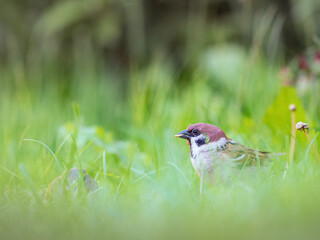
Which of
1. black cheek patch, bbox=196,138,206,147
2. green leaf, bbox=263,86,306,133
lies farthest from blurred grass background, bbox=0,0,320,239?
black cheek patch, bbox=196,138,206,147

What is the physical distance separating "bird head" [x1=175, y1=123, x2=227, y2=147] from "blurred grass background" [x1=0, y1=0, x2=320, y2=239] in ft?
0.37

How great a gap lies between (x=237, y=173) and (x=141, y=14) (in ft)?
9.95

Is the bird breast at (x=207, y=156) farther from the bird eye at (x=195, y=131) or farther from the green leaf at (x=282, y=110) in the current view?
the green leaf at (x=282, y=110)

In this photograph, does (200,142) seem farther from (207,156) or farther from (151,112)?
(151,112)

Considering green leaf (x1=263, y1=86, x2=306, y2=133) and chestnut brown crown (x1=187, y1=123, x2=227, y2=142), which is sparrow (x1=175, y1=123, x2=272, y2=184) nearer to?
chestnut brown crown (x1=187, y1=123, x2=227, y2=142)

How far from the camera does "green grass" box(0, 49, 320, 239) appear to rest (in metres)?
1.12

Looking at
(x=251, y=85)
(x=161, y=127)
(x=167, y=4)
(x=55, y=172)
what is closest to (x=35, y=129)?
(x=161, y=127)

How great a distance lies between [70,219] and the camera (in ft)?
4.05

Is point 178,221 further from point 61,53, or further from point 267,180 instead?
point 61,53

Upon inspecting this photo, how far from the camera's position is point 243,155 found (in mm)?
1519

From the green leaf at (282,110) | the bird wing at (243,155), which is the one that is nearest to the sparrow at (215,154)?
the bird wing at (243,155)

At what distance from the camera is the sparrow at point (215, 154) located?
A: 4.77 feet

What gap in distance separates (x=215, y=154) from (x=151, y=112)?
138 cm

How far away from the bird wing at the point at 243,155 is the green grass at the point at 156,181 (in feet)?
0.16
